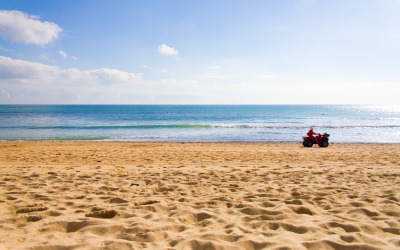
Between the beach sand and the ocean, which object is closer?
the beach sand

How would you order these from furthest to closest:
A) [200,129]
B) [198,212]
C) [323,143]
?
[200,129] < [323,143] < [198,212]

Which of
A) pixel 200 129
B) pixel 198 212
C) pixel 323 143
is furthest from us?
pixel 200 129

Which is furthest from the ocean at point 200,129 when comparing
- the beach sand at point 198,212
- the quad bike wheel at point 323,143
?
the beach sand at point 198,212

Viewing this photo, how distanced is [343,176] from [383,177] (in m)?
0.98

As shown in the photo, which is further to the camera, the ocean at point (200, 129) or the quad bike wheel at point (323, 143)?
the ocean at point (200, 129)

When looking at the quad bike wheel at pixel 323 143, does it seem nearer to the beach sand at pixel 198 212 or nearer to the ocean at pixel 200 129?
the ocean at pixel 200 129

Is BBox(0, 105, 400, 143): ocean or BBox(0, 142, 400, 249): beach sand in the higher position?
BBox(0, 142, 400, 249): beach sand

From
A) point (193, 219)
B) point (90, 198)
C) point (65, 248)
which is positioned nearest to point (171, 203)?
point (193, 219)

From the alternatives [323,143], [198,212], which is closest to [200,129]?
[323,143]

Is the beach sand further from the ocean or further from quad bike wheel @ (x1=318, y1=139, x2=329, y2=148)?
the ocean

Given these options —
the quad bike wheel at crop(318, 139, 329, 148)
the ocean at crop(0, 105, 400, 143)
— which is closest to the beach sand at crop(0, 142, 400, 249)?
the quad bike wheel at crop(318, 139, 329, 148)

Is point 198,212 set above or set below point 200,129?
above

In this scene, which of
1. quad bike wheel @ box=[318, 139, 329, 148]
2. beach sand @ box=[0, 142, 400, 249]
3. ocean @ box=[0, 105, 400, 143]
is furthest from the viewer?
ocean @ box=[0, 105, 400, 143]

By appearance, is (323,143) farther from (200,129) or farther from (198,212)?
(200,129)
